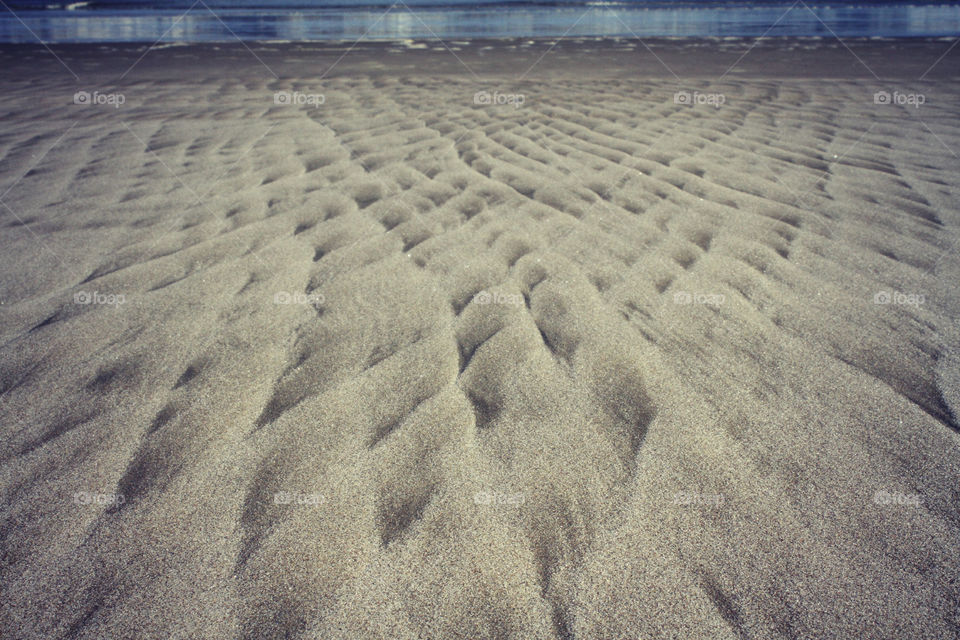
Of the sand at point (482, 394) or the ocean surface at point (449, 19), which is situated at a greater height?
the ocean surface at point (449, 19)

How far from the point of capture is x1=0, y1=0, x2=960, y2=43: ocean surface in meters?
11.4

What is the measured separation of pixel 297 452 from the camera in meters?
1.44

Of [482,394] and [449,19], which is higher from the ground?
[449,19]

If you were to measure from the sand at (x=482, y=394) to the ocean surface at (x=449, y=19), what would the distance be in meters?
9.68

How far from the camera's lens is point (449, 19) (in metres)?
15.1

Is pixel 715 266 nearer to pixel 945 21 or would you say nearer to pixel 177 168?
pixel 177 168

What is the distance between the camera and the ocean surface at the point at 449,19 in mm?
11352

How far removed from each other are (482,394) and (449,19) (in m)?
16.2

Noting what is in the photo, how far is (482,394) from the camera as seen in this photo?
1.62 meters

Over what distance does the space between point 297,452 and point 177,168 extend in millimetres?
2933

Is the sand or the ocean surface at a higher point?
the ocean surface

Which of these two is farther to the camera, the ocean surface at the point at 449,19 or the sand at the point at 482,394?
the ocean surface at the point at 449,19

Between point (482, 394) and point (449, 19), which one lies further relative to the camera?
point (449, 19)

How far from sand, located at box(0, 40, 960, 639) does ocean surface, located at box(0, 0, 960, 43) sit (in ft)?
31.8
